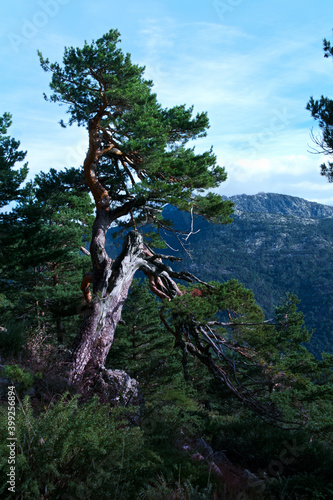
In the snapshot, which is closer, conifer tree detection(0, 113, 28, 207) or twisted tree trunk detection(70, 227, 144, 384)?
twisted tree trunk detection(70, 227, 144, 384)

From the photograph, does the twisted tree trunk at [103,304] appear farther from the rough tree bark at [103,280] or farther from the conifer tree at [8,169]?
the conifer tree at [8,169]

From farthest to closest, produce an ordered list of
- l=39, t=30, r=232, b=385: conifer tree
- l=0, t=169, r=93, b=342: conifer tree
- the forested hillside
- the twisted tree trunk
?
1. l=0, t=169, r=93, b=342: conifer tree
2. l=39, t=30, r=232, b=385: conifer tree
3. the twisted tree trunk
4. the forested hillside

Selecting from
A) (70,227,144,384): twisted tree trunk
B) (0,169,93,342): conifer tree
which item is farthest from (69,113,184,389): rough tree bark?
(0,169,93,342): conifer tree

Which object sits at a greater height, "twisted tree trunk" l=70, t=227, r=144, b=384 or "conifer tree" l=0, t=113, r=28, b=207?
"conifer tree" l=0, t=113, r=28, b=207

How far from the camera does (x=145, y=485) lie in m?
3.37

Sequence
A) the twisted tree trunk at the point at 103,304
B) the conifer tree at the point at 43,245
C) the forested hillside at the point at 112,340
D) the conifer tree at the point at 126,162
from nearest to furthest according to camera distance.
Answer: the forested hillside at the point at 112,340 → the twisted tree trunk at the point at 103,304 → the conifer tree at the point at 126,162 → the conifer tree at the point at 43,245

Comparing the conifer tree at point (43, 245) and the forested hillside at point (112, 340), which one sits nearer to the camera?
the forested hillside at point (112, 340)

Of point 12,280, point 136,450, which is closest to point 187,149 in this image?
point 136,450

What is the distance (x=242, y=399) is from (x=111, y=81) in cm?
822

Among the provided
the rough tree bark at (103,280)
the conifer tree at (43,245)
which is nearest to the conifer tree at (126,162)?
the rough tree bark at (103,280)

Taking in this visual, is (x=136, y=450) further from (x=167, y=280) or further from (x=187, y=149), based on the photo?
(x=187, y=149)

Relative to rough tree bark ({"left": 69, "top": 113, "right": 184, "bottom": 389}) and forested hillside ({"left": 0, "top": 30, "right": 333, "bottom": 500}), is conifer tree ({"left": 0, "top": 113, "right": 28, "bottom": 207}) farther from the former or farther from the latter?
rough tree bark ({"left": 69, "top": 113, "right": 184, "bottom": 389})

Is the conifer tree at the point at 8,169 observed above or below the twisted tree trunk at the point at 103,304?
above

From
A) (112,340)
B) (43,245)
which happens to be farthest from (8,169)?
(112,340)
